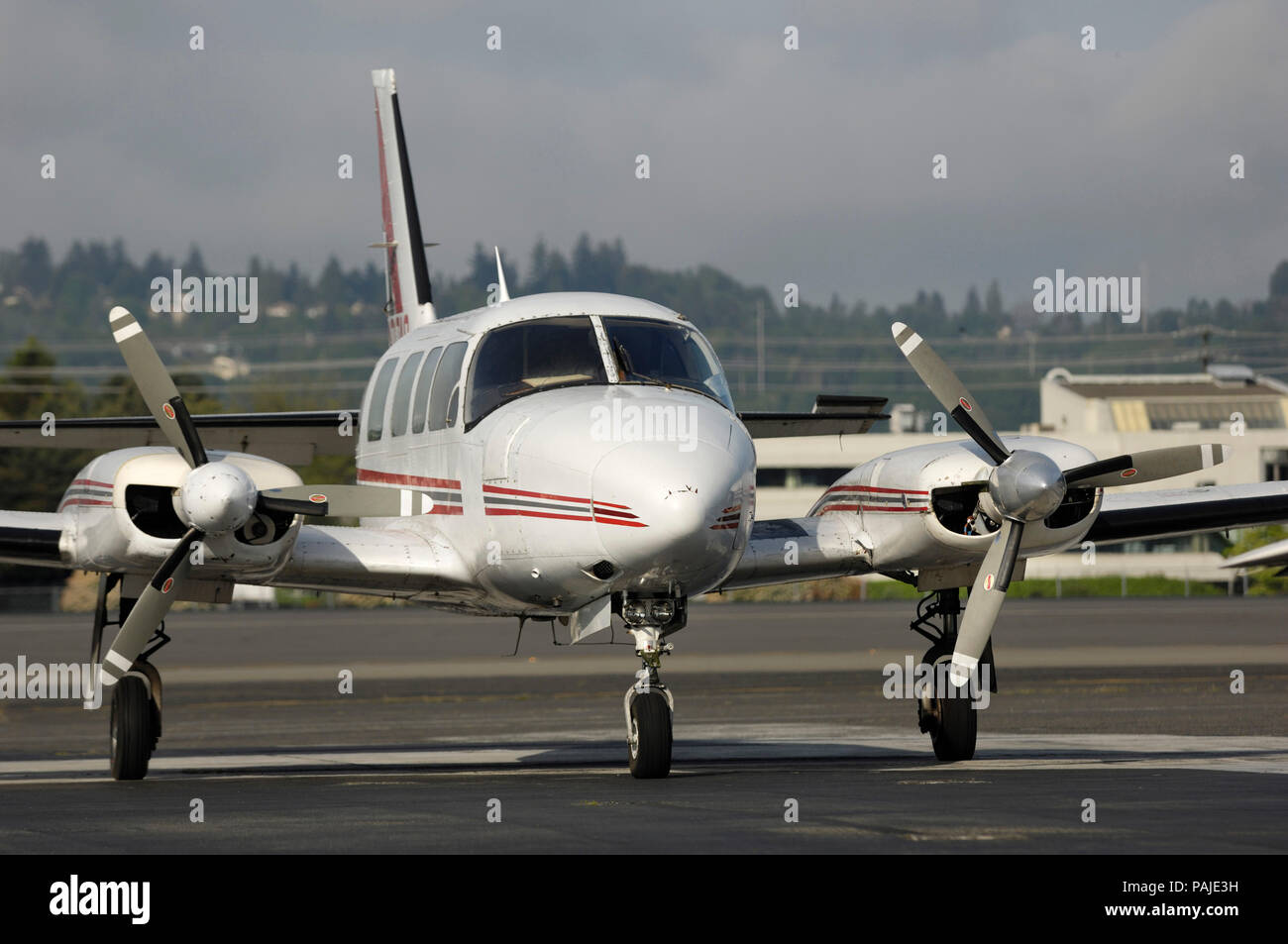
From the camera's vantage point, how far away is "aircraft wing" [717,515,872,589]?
14750 mm

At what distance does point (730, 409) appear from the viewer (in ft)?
44.9

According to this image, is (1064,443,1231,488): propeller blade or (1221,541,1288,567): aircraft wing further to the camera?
(1221,541,1288,567): aircraft wing

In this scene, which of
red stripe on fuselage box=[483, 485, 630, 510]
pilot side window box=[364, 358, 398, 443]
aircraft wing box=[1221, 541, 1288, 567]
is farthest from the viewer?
pilot side window box=[364, 358, 398, 443]

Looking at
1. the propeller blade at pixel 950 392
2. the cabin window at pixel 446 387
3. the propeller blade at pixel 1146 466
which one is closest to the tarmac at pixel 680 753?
the propeller blade at pixel 1146 466

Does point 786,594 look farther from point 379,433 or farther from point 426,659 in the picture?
point 379,433

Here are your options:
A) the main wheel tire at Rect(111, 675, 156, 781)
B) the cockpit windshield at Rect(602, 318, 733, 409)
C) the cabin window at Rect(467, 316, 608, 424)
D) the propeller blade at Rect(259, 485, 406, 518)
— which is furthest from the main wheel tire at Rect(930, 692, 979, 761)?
the main wheel tire at Rect(111, 675, 156, 781)

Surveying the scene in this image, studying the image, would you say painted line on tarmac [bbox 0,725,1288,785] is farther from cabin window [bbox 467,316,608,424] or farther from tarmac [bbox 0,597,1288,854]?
cabin window [bbox 467,316,608,424]

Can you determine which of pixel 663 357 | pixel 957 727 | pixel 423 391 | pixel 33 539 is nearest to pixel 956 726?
pixel 957 727

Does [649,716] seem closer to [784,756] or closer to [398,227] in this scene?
[784,756]

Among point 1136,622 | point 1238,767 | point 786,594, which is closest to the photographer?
point 1238,767

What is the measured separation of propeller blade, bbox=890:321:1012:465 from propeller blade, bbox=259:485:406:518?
4.26 meters

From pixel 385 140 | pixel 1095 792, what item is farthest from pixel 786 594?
pixel 1095 792

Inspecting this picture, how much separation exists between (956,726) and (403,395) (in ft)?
18.8
